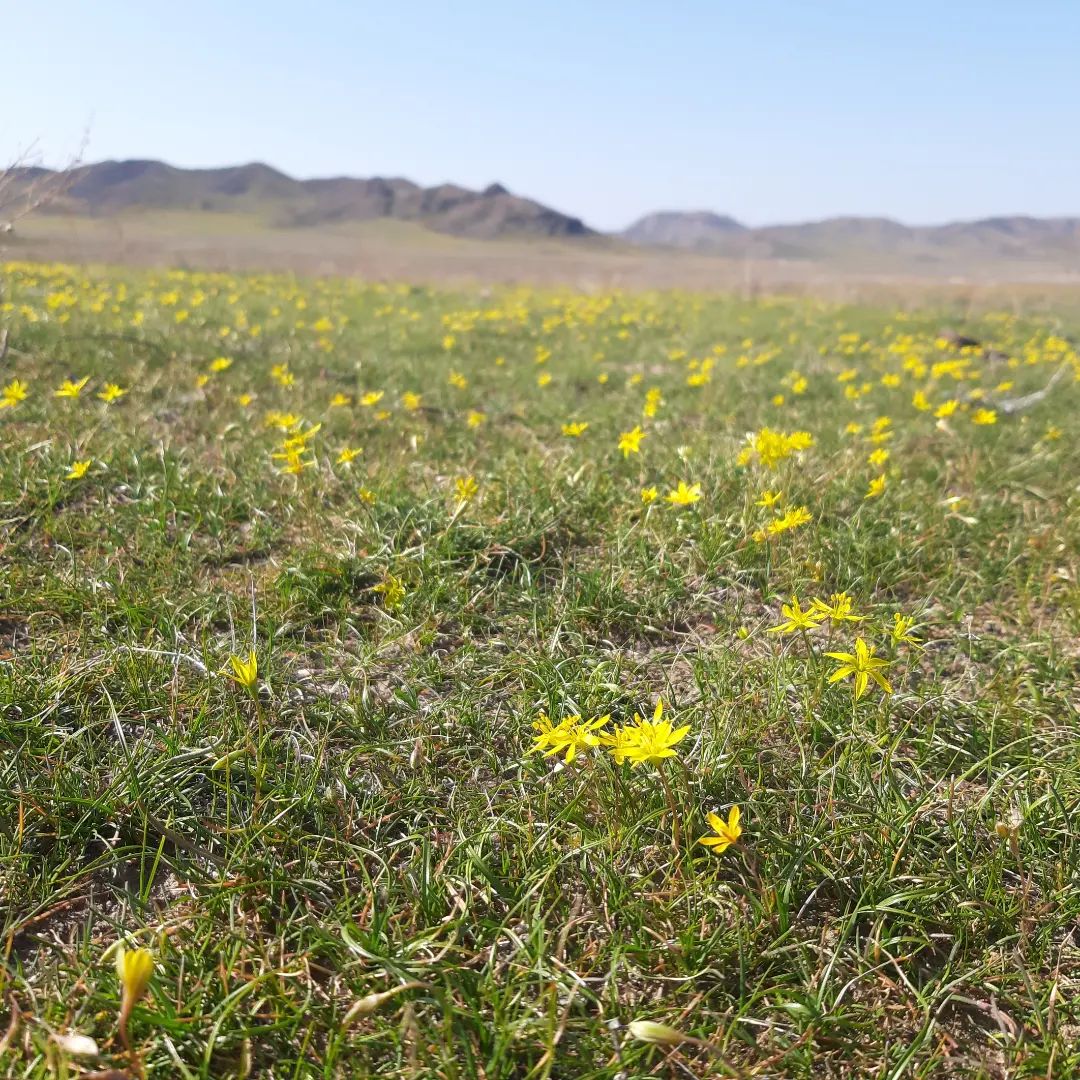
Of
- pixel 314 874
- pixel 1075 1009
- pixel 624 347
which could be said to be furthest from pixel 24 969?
pixel 624 347

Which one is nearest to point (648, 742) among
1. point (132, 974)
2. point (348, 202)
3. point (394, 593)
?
point (132, 974)

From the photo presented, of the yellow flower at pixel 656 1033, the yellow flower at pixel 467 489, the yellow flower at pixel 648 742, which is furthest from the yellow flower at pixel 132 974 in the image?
the yellow flower at pixel 467 489

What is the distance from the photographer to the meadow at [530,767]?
1.26m

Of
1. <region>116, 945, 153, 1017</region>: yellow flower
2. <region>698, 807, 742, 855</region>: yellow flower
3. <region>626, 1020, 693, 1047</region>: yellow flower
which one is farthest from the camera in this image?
<region>698, 807, 742, 855</region>: yellow flower

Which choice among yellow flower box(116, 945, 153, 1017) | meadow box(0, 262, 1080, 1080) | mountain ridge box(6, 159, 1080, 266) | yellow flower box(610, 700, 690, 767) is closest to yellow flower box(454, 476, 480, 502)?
meadow box(0, 262, 1080, 1080)

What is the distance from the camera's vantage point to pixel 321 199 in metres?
156

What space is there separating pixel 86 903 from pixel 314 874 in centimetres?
45

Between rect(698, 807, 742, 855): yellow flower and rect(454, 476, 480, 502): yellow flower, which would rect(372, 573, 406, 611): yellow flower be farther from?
rect(698, 807, 742, 855): yellow flower

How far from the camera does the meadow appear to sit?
1.26m

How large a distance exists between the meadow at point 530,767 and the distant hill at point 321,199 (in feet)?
425

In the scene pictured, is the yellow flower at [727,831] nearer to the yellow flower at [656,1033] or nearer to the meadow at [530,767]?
the meadow at [530,767]

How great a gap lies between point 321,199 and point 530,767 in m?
177

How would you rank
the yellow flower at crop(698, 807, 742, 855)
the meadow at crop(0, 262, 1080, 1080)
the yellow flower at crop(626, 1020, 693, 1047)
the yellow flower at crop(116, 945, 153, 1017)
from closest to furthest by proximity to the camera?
the yellow flower at crop(116, 945, 153, 1017) < the yellow flower at crop(626, 1020, 693, 1047) < the meadow at crop(0, 262, 1080, 1080) < the yellow flower at crop(698, 807, 742, 855)

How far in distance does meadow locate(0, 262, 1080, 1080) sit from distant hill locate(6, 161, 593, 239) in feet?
425
